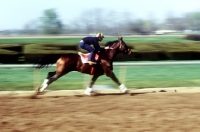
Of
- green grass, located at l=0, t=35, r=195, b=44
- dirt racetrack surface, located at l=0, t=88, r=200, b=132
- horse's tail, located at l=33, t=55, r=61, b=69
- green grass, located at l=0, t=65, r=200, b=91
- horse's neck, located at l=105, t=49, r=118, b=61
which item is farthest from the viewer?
green grass, located at l=0, t=35, r=195, b=44

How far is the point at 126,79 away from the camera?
12.2m

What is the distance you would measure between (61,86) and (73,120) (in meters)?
4.63

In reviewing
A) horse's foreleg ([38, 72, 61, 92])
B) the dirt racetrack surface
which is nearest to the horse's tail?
horse's foreleg ([38, 72, 61, 92])

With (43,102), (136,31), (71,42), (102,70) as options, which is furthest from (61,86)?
(136,31)

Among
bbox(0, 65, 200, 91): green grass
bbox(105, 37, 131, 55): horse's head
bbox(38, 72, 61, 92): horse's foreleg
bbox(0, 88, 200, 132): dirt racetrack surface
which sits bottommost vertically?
bbox(0, 65, 200, 91): green grass

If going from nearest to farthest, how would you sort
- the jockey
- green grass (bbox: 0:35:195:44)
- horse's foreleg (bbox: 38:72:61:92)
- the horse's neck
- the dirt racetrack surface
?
the dirt racetrack surface → the jockey → horse's foreleg (bbox: 38:72:61:92) → the horse's neck → green grass (bbox: 0:35:195:44)

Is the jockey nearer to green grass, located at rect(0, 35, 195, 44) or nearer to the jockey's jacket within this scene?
the jockey's jacket

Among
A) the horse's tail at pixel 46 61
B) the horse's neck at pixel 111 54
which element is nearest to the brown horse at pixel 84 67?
the horse's neck at pixel 111 54

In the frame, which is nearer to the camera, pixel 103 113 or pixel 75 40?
pixel 103 113

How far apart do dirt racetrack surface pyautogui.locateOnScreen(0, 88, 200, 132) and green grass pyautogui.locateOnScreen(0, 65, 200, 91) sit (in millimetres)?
1995

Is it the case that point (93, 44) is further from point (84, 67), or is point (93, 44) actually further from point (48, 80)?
point (48, 80)

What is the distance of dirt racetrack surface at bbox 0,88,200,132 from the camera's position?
561 centimetres

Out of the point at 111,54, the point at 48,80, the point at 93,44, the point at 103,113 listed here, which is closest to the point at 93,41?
the point at 93,44

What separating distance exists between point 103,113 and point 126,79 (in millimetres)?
5621
